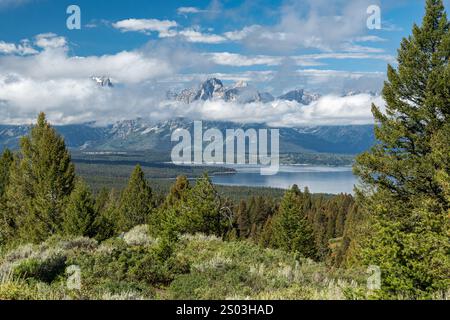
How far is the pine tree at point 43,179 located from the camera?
122 feet

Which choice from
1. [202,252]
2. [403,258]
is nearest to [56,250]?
[202,252]

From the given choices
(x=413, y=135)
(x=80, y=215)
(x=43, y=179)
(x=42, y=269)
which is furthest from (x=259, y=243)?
(x=43, y=179)

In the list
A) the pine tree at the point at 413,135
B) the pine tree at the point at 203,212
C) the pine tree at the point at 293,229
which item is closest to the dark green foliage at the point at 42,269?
the pine tree at the point at 413,135

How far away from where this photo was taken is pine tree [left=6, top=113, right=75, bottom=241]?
37.2 m

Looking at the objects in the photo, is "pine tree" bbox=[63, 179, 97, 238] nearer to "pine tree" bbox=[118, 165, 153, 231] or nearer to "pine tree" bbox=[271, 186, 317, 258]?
"pine tree" bbox=[271, 186, 317, 258]

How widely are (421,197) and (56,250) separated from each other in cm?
1814

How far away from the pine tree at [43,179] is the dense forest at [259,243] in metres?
0.11

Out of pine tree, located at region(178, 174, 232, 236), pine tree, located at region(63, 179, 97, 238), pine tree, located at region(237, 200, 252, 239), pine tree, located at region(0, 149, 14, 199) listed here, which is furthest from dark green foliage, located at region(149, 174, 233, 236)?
pine tree, located at region(237, 200, 252, 239)

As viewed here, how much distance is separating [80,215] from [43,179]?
26.3ft

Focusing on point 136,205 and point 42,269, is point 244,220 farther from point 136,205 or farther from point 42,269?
point 42,269

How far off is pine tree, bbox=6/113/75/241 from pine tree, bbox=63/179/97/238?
5.15 metres

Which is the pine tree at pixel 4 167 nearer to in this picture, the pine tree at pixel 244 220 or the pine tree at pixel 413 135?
the pine tree at pixel 413 135

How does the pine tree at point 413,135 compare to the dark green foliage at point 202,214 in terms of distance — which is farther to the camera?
the dark green foliage at point 202,214
